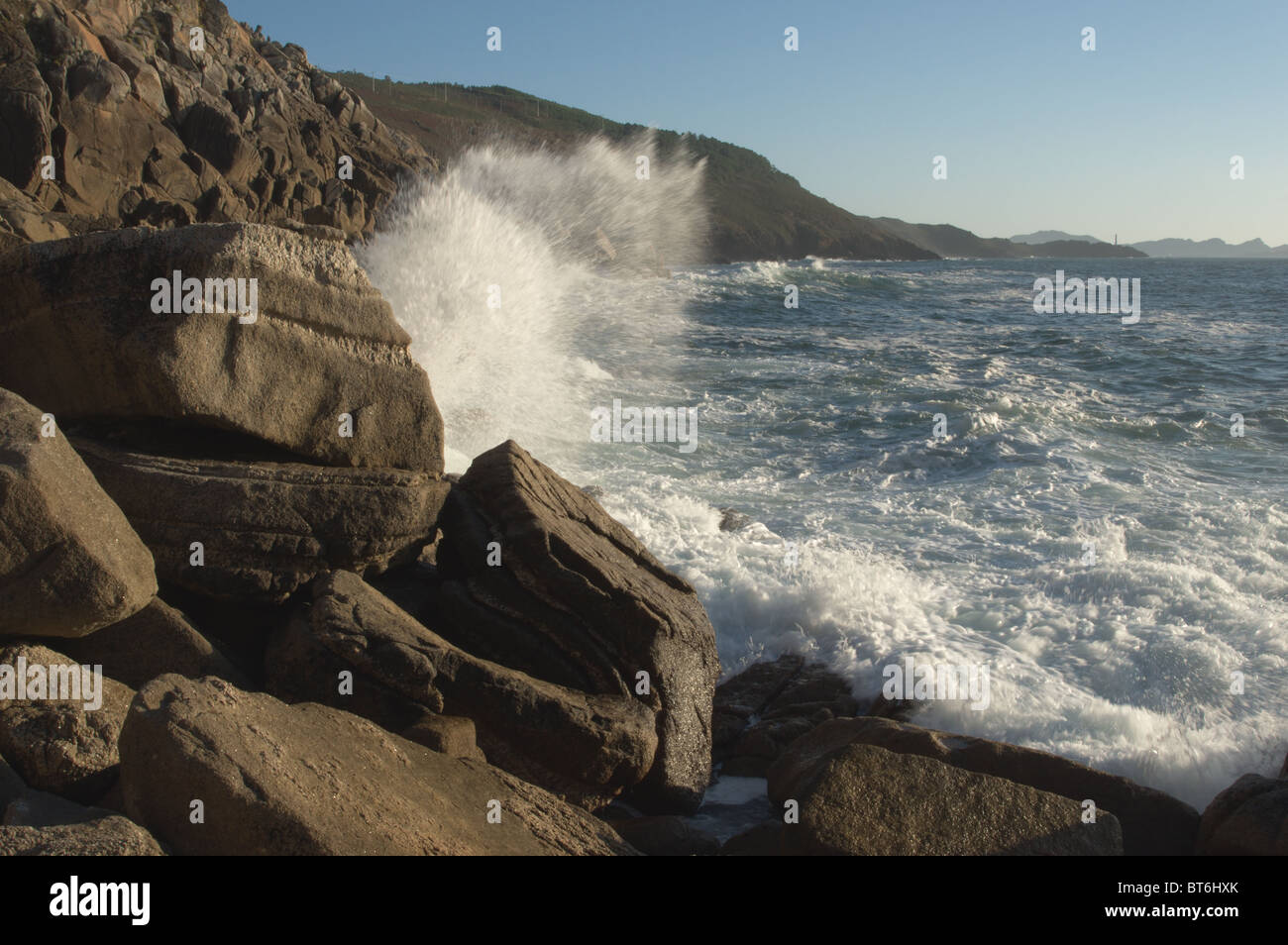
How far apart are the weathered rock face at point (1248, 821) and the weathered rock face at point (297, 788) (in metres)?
2.22

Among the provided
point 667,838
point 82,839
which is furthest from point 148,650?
point 667,838

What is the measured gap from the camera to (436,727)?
3.95m

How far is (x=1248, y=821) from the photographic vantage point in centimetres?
372

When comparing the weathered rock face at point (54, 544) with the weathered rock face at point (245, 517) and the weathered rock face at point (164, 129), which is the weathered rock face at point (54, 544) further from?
the weathered rock face at point (164, 129)

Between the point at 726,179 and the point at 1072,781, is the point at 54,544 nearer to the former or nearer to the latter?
the point at 1072,781

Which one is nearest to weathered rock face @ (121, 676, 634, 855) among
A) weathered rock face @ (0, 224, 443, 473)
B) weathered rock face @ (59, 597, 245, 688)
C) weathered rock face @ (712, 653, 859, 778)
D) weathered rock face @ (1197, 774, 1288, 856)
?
weathered rock face @ (59, 597, 245, 688)

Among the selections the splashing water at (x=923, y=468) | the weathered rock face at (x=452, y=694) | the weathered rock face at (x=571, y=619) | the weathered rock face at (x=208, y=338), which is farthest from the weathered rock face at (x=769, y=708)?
the weathered rock face at (x=208, y=338)

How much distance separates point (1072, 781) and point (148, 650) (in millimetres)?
3761

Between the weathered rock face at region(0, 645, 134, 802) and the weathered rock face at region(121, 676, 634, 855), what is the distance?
0.44 m

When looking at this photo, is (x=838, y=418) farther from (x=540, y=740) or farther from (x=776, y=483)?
(x=540, y=740)

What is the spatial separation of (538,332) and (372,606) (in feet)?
36.0

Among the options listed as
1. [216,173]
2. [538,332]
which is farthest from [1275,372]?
[216,173]

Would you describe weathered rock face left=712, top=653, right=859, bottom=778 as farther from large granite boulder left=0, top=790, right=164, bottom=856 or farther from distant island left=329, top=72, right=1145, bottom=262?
distant island left=329, top=72, right=1145, bottom=262

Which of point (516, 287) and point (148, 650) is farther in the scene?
point (516, 287)
